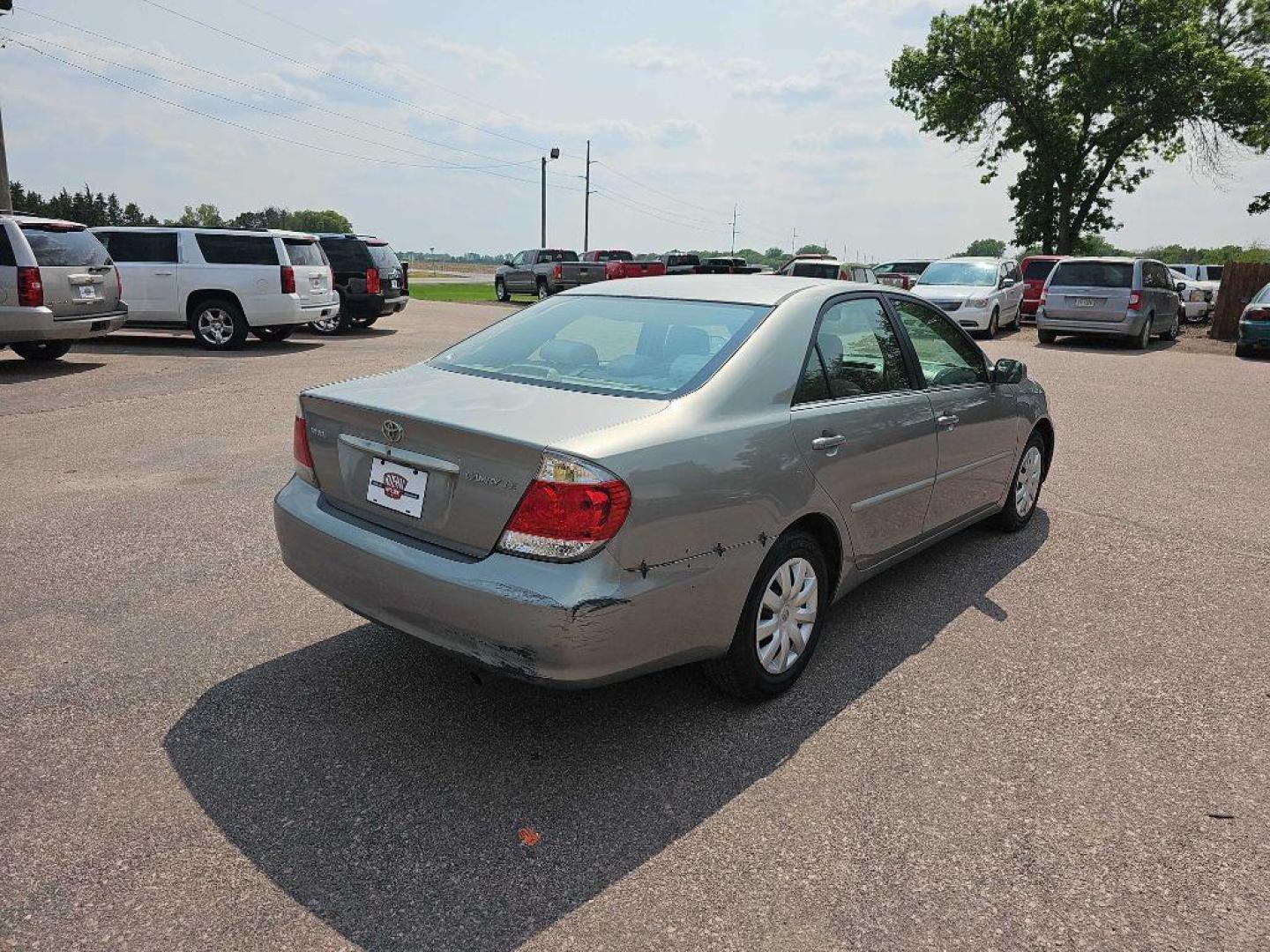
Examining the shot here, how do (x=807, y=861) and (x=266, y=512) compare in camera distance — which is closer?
(x=807, y=861)

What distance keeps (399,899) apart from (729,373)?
1973 millimetres

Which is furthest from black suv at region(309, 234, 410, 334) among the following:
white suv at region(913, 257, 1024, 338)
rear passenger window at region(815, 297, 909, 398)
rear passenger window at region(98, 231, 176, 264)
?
rear passenger window at region(815, 297, 909, 398)

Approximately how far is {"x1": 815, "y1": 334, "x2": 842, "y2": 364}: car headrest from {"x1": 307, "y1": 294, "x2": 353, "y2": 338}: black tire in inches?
623

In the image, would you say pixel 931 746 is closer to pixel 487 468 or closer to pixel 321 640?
pixel 487 468

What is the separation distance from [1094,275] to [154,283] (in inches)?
678

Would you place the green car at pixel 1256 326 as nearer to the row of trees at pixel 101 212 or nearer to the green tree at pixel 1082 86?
the green tree at pixel 1082 86

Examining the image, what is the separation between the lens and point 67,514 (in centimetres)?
559

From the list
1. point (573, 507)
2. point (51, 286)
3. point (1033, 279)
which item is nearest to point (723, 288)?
point (573, 507)

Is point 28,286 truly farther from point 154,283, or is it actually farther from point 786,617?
point 786,617

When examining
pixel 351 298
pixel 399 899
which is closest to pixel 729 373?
pixel 399 899

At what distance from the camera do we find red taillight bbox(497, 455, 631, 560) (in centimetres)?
271

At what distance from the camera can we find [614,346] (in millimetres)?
3756

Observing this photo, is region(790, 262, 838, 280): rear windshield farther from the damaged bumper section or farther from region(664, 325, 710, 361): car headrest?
the damaged bumper section

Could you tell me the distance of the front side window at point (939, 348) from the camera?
4.51 m
